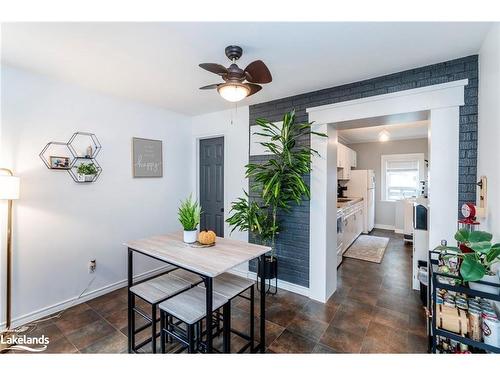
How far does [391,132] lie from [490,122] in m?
3.91

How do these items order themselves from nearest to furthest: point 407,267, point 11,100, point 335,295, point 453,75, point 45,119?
point 453,75 → point 11,100 → point 45,119 → point 335,295 → point 407,267

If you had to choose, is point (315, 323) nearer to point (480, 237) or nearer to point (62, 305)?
point (480, 237)

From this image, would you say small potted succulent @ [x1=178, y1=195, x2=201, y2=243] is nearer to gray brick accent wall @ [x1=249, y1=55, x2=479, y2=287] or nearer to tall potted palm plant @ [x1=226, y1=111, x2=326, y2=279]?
tall potted palm plant @ [x1=226, y1=111, x2=326, y2=279]

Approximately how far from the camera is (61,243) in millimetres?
2508

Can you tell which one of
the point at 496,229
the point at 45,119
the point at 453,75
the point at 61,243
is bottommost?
the point at 61,243

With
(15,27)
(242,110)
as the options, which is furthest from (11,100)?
(242,110)

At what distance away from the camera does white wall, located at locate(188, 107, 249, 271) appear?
3.36 metres

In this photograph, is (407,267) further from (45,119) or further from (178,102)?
(45,119)

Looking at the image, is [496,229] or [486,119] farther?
[486,119]

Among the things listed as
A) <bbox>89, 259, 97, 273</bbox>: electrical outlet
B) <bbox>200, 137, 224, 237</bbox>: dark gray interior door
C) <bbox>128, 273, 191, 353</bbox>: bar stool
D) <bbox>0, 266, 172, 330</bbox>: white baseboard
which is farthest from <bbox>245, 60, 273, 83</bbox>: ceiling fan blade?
<bbox>0, 266, 172, 330</bbox>: white baseboard

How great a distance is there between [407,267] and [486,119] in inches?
110

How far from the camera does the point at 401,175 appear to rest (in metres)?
6.13

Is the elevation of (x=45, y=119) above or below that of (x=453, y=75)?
below

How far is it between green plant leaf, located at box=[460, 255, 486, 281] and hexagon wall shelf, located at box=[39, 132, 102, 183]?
11.1ft
